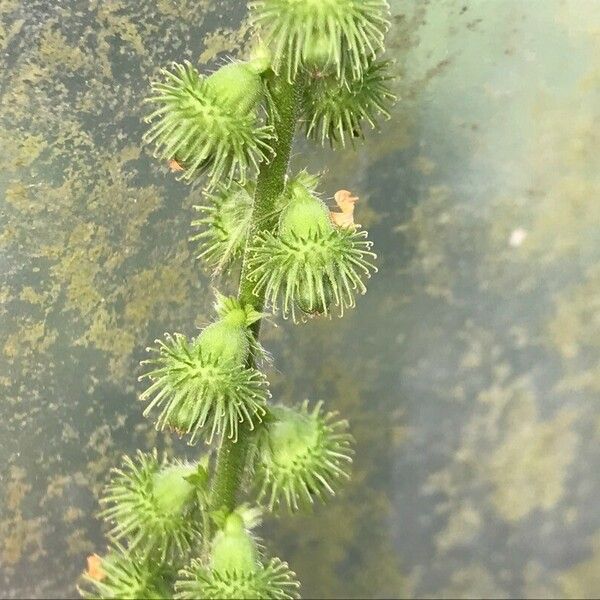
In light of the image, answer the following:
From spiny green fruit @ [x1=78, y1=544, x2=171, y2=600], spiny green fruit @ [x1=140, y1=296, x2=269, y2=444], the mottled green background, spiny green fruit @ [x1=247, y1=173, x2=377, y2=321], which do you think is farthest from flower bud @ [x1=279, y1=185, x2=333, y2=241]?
spiny green fruit @ [x1=78, y1=544, x2=171, y2=600]

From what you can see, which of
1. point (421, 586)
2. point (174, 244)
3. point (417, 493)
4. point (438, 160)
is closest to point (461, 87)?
point (438, 160)

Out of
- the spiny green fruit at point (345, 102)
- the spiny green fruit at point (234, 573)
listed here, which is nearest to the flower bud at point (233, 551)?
the spiny green fruit at point (234, 573)

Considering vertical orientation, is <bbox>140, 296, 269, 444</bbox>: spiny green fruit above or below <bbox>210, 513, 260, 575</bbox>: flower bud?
above

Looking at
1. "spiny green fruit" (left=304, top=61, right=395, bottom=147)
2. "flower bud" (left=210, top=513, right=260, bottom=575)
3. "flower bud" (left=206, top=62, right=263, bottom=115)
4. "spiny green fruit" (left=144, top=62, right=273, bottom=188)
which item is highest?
"spiny green fruit" (left=304, top=61, right=395, bottom=147)

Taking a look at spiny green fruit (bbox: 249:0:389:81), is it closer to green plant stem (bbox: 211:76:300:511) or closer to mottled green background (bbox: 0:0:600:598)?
green plant stem (bbox: 211:76:300:511)

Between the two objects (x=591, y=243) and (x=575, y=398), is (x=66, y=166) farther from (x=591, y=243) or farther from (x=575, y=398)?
(x=575, y=398)
